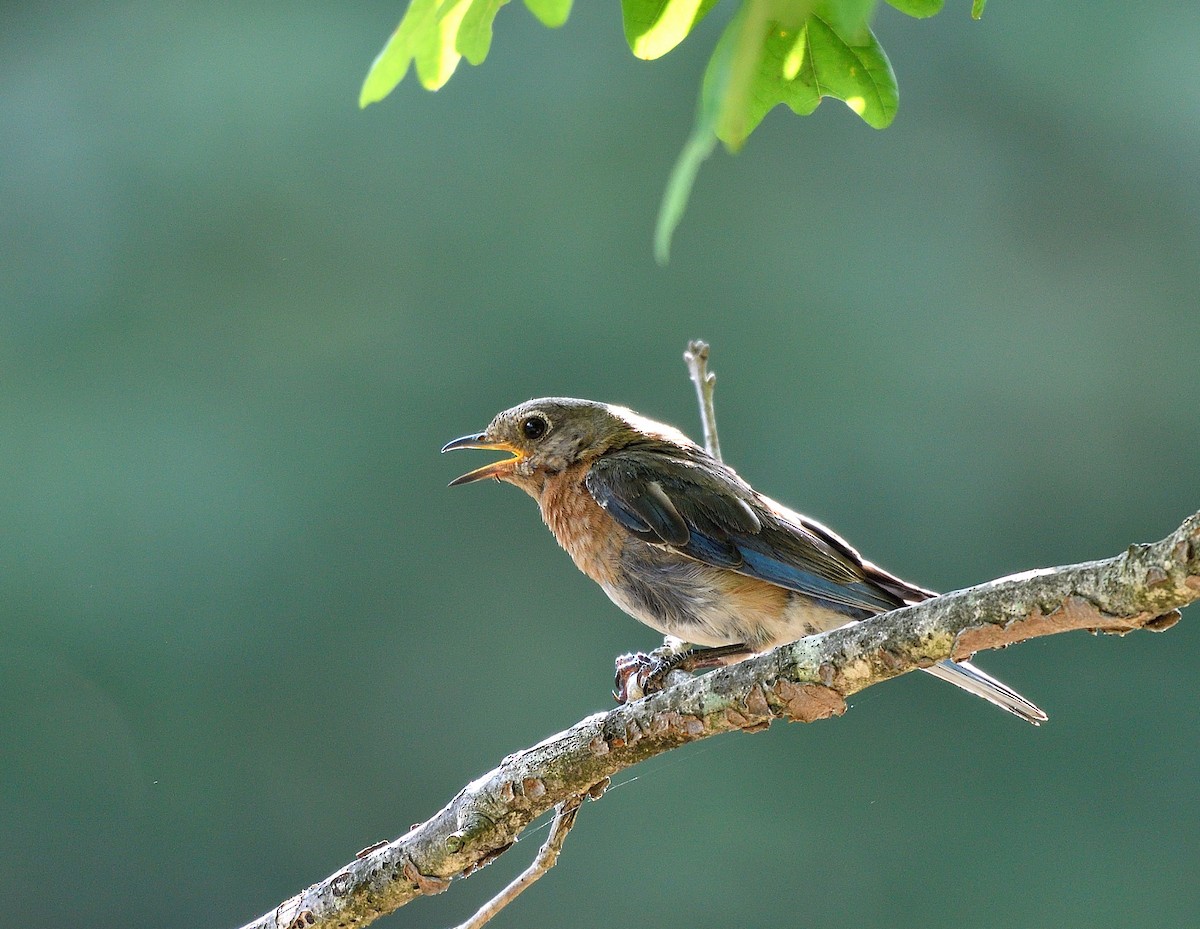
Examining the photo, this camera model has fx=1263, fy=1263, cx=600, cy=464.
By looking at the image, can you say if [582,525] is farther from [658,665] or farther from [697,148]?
[697,148]

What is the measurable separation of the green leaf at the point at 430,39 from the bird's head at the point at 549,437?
92.4 inches

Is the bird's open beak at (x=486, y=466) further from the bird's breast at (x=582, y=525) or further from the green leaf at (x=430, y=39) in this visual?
the green leaf at (x=430, y=39)

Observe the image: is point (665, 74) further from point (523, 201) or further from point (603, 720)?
point (603, 720)

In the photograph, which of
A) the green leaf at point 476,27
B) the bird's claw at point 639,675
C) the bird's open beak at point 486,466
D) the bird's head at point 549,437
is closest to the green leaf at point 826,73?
the green leaf at point 476,27

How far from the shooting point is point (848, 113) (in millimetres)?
10203

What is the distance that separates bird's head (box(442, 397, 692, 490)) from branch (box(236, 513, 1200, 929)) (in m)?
1.55

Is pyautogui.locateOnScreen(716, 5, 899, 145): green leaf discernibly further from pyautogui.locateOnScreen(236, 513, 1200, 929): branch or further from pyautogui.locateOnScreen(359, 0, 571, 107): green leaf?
pyautogui.locateOnScreen(236, 513, 1200, 929): branch

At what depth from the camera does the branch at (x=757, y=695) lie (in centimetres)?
200

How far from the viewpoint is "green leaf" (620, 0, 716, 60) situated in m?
1.94

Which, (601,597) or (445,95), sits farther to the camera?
(445,95)

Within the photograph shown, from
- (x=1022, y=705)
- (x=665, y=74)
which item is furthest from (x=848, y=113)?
(x=1022, y=705)

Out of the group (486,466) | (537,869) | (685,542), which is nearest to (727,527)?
(685,542)

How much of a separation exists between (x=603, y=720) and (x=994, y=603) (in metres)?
0.97

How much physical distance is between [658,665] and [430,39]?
1.88 metres
